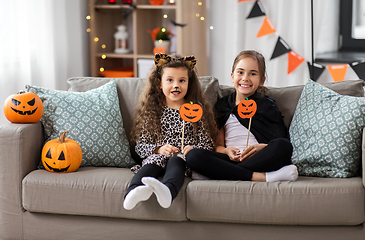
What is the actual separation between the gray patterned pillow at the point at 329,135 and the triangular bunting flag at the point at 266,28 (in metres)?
1.38

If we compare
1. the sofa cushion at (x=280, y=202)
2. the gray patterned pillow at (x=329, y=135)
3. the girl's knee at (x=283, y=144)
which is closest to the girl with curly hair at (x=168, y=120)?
the sofa cushion at (x=280, y=202)

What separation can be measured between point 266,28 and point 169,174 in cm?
195

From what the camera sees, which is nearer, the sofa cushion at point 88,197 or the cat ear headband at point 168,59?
the sofa cushion at point 88,197

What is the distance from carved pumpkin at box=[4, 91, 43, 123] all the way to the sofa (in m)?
0.05

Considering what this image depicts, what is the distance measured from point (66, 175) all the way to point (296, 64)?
2110 millimetres

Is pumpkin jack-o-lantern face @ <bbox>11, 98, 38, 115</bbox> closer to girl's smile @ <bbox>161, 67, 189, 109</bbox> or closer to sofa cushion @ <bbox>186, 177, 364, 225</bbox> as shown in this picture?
girl's smile @ <bbox>161, 67, 189, 109</bbox>

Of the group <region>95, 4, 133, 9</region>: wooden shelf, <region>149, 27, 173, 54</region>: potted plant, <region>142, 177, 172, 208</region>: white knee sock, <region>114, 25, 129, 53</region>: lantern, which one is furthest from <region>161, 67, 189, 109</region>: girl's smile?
<region>114, 25, 129, 53</region>: lantern

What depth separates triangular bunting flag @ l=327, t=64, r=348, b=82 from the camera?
10.0ft

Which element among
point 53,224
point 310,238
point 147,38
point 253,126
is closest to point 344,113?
point 253,126

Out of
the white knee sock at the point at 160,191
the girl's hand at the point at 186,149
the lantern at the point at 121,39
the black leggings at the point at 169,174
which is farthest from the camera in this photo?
the lantern at the point at 121,39

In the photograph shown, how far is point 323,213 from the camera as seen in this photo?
1.61 m

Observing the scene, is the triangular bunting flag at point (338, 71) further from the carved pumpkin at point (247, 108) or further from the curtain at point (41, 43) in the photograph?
the curtain at point (41, 43)

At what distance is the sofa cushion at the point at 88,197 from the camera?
167 cm

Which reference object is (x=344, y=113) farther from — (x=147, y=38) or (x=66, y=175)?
(x=147, y=38)
